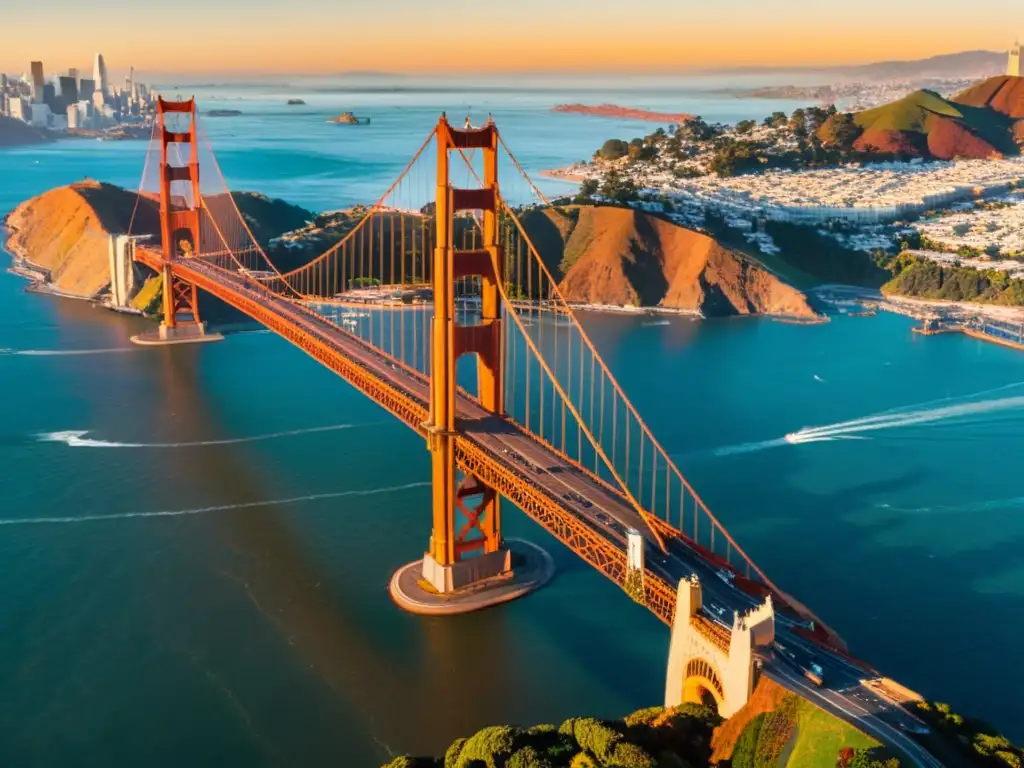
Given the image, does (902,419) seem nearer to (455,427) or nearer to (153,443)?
(455,427)

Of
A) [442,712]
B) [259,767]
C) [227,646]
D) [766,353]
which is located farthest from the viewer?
[766,353]

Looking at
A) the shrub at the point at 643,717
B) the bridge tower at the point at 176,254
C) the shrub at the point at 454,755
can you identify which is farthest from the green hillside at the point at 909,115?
the shrub at the point at 454,755

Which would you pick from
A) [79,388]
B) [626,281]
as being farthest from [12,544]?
[626,281]

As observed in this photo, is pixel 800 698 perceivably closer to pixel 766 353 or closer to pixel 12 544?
pixel 12 544

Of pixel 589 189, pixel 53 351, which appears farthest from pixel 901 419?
pixel 589 189

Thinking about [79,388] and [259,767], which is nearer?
[259,767]

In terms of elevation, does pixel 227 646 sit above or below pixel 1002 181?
below
